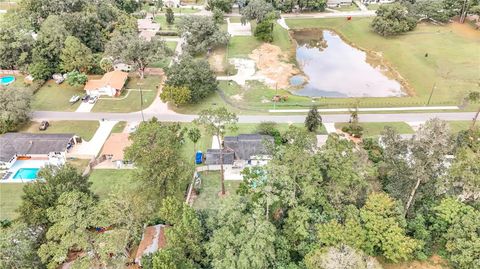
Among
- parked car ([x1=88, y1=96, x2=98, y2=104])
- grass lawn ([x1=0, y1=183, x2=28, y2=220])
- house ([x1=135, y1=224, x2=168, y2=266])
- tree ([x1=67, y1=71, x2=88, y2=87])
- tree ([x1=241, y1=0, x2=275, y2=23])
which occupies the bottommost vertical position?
grass lawn ([x1=0, y1=183, x2=28, y2=220])

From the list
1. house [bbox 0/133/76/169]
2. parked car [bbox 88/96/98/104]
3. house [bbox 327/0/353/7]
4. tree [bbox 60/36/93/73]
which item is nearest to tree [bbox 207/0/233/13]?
house [bbox 327/0/353/7]

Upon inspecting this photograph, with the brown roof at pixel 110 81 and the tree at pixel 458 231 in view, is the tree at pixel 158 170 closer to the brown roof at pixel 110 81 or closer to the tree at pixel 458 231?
the tree at pixel 458 231

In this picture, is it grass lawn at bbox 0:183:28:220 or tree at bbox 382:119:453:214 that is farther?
grass lawn at bbox 0:183:28:220

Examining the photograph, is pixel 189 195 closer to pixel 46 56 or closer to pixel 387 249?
pixel 387 249

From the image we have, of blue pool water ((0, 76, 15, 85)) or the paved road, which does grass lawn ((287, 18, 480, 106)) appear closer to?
the paved road

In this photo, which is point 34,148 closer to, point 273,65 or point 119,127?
point 119,127
